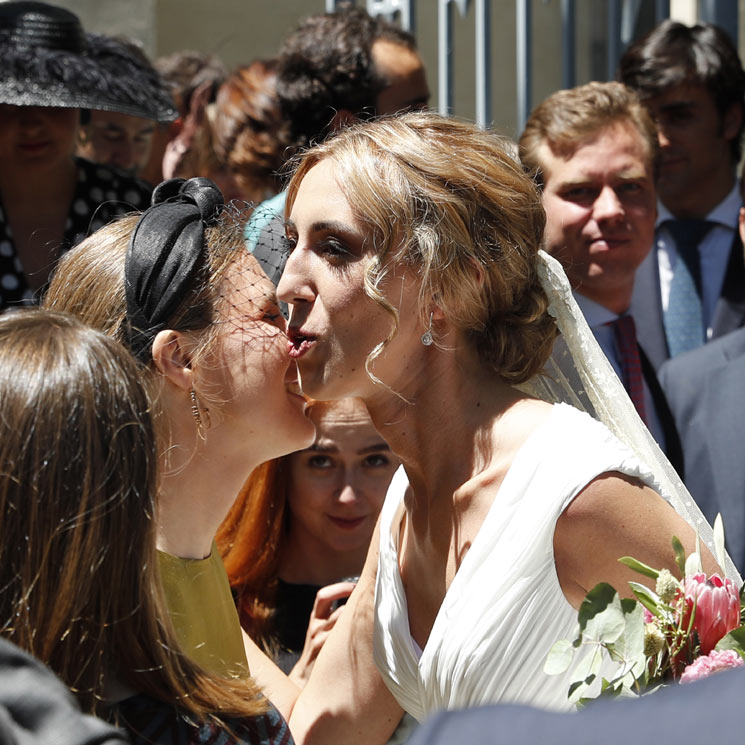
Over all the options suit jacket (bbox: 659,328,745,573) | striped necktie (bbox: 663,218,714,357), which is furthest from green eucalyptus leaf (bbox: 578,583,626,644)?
striped necktie (bbox: 663,218,714,357)

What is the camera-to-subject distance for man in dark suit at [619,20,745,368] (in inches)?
174

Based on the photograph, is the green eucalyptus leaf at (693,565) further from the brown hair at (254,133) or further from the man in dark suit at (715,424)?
the brown hair at (254,133)

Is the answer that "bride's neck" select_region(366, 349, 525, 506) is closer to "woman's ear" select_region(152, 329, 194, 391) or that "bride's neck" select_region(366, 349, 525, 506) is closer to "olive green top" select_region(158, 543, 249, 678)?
"woman's ear" select_region(152, 329, 194, 391)

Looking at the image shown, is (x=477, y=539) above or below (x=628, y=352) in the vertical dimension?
above

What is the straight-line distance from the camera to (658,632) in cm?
186

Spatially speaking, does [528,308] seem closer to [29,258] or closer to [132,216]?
[132,216]

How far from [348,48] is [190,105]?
1.90 metres

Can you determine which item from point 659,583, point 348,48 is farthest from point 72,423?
point 348,48

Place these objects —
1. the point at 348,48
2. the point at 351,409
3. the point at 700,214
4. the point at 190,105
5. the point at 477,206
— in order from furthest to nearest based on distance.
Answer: the point at 190,105 < the point at 700,214 < the point at 348,48 < the point at 351,409 < the point at 477,206

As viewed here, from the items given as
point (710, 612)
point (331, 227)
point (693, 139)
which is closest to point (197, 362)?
point (331, 227)

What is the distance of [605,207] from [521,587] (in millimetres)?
1823

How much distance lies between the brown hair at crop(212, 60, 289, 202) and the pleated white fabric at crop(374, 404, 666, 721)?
2.20 m

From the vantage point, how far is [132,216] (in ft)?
8.43

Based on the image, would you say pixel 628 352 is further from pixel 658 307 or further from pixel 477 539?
pixel 477 539
